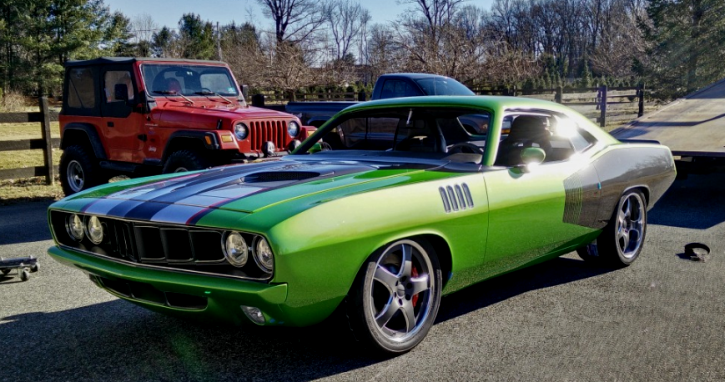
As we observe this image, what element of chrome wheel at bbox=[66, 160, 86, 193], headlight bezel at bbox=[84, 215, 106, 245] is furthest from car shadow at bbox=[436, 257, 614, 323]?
chrome wheel at bbox=[66, 160, 86, 193]

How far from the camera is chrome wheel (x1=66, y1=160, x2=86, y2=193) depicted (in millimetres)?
9898

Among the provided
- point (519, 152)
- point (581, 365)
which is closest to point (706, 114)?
point (519, 152)

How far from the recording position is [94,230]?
354 centimetres

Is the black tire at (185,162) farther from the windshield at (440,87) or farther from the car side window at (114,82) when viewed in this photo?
the windshield at (440,87)

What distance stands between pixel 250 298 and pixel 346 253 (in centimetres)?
47

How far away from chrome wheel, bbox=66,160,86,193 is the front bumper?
703 centimetres

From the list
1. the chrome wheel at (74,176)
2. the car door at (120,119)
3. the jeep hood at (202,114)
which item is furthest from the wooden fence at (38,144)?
the jeep hood at (202,114)

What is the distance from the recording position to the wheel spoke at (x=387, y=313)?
3.37 metres

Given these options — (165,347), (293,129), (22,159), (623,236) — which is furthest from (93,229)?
(22,159)

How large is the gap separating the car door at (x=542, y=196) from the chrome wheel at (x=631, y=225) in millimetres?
573

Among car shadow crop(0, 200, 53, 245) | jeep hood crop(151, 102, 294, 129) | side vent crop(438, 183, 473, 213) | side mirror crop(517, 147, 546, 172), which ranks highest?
jeep hood crop(151, 102, 294, 129)

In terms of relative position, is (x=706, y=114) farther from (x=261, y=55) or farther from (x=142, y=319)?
(x=261, y=55)

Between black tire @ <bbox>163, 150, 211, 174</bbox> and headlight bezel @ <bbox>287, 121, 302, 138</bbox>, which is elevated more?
headlight bezel @ <bbox>287, 121, 302, 138</bbox>

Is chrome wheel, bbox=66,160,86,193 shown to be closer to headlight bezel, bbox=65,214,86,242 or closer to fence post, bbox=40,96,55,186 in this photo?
fence post, bbox=40,96,55,186
